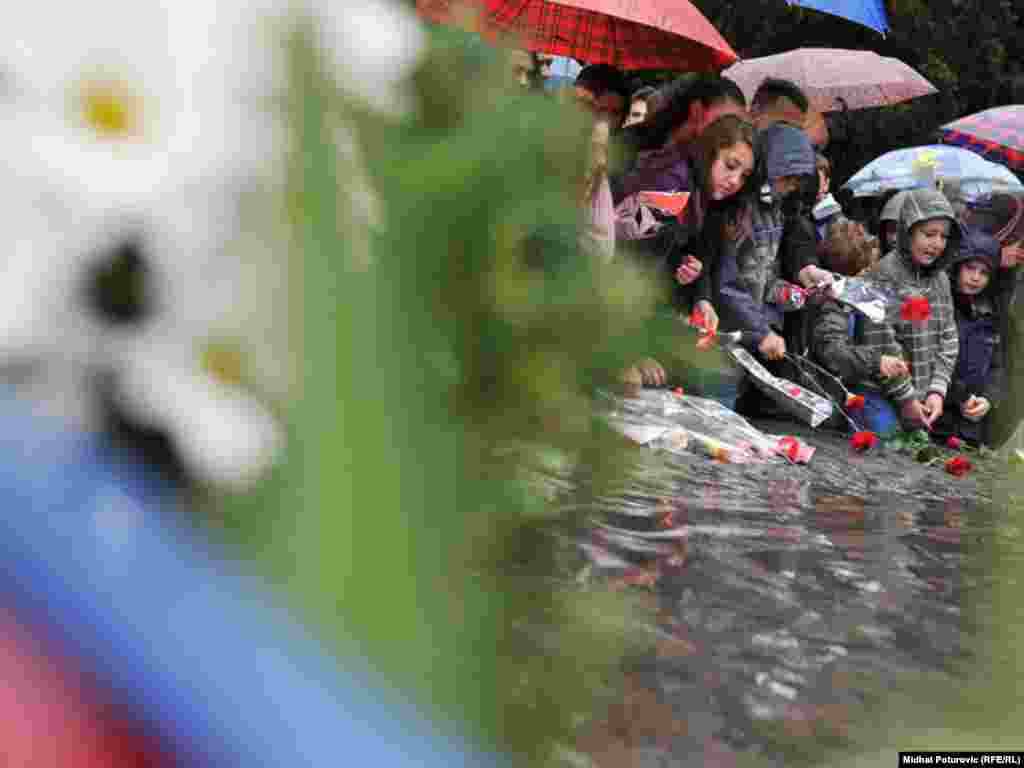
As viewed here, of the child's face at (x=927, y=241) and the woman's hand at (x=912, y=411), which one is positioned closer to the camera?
the woman's hand at (x=912, y=411)

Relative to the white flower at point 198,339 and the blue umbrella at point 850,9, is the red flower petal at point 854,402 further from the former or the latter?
the white flower at point 198,339

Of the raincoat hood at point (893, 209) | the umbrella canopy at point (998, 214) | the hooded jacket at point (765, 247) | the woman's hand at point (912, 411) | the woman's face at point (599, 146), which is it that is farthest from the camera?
the umbrella canopy at point (998, 214)

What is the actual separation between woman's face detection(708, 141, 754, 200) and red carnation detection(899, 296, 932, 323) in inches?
59.1

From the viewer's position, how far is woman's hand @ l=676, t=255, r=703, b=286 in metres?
5.17

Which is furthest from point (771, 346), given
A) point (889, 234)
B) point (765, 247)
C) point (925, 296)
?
point (889, 234)

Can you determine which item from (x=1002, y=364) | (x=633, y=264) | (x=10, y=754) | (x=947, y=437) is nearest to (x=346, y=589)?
(x=10, y=754)

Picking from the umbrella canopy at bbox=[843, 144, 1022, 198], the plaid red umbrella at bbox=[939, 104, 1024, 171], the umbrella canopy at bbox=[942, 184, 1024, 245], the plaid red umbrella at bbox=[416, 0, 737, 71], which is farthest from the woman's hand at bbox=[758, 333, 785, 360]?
the plaid red umbrella at bbox=[939, 104, 1024, 171]

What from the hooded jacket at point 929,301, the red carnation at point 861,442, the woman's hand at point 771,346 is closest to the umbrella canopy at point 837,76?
the hooded jacket at point 929,301

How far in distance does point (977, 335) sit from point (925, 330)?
2.14 feet

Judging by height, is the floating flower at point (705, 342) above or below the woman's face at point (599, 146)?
below

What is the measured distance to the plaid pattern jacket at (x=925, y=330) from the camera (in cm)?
648

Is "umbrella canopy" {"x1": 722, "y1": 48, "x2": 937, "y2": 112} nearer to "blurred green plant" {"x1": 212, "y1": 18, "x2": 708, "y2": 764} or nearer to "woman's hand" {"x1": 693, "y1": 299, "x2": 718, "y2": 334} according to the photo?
"woman's hand" {"x1": 693, "y1": 299, "x2": 718, "y2": 334}

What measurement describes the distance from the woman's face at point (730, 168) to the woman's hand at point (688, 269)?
242 millimetres

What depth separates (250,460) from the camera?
71cm
